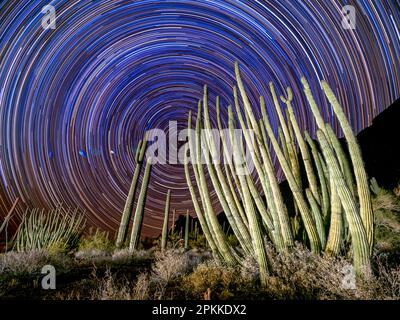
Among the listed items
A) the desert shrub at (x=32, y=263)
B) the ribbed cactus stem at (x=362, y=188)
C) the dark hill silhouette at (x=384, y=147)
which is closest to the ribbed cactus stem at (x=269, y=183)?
the ribbed cactus stem at (x=362, y=188)

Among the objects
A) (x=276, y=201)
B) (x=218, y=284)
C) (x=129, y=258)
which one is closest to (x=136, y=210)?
(x=129, y=258)

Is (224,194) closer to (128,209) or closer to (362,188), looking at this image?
(362,188)

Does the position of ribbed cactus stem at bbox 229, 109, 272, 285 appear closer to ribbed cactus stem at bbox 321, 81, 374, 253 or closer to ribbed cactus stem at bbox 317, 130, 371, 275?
ribbed cactus stem at bbox 317, 130, 371, 275

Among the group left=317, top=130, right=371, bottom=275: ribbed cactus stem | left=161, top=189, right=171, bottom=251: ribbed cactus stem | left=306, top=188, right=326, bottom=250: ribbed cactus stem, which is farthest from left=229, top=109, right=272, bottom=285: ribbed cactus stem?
left=161, top=189, right=171, bottom=251: ribbed cactus stem

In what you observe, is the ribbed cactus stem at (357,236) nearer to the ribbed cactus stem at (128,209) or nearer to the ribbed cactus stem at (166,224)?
the ribbed cactus stem at (128,209)

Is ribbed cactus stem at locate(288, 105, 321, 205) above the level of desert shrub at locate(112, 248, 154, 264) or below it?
above

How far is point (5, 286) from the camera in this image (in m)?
4.39

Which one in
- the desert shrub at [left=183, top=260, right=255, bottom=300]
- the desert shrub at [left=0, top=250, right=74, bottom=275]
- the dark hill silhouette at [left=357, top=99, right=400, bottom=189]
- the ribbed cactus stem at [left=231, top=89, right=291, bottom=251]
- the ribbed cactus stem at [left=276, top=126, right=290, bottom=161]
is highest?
the dark hill silhouette at [left=357, top=99, right=400, bottom=189]

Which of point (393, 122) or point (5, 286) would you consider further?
point (393, 122)
